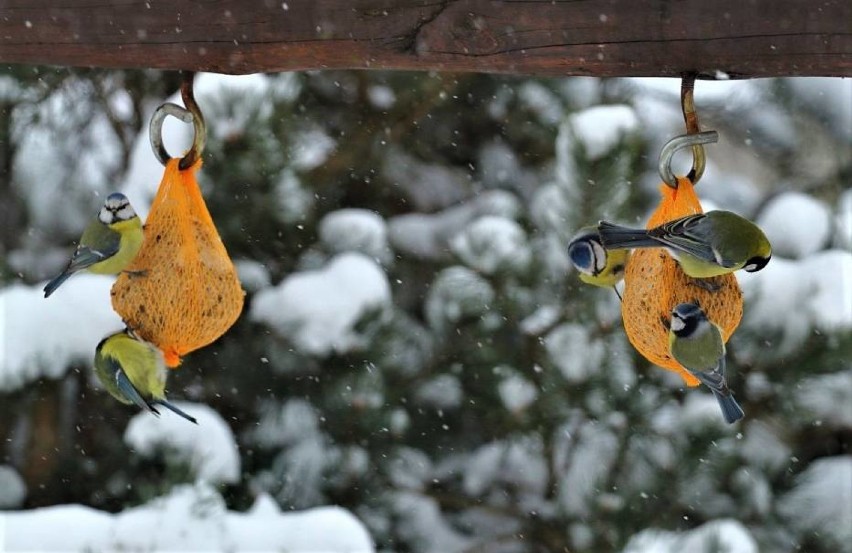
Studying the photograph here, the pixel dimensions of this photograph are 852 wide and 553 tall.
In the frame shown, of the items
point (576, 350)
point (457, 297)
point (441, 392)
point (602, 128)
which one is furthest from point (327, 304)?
point (602, 128)

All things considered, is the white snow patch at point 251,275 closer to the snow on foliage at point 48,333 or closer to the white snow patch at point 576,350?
the snow on foliage at point 48,333

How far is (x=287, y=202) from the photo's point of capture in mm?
2488

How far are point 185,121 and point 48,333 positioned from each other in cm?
139

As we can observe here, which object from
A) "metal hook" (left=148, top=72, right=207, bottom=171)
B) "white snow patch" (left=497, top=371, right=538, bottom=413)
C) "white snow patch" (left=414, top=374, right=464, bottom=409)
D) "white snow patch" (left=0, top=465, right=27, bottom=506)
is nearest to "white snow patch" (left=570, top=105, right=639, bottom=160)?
"white snow patch" (left=497, top=371, right=538, bottom=413)

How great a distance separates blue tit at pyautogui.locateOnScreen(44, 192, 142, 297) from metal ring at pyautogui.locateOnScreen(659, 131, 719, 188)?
1.81 ft

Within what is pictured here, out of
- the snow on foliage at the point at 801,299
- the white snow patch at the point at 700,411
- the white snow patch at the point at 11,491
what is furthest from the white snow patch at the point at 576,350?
the white snow patch at the point at 11,491

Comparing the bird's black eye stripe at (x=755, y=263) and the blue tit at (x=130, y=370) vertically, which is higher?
the bird's black eye stripe at (x=755, y=263)

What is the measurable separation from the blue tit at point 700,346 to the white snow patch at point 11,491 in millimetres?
1997

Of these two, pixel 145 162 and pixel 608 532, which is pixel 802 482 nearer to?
pixel 608 532

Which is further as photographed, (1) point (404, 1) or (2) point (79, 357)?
(2) point (79, 357)

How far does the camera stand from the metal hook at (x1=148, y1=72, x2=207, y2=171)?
110 cm

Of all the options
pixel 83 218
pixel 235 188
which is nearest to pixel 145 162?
pixel 235 188

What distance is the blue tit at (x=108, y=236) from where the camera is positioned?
1107mm

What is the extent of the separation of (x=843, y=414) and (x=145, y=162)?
1.74m
